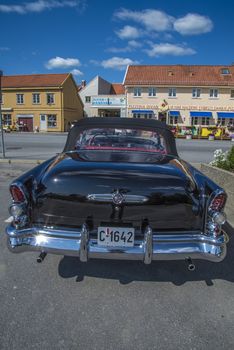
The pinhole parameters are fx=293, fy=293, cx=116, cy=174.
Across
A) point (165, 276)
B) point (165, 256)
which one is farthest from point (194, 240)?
point (165, 276)

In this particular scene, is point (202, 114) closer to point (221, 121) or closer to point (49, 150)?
point (221, 121)

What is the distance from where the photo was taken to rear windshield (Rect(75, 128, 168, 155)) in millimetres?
4242

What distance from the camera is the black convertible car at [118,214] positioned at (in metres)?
2.63

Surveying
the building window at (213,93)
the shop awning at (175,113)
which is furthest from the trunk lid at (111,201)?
the building window at (213,93)

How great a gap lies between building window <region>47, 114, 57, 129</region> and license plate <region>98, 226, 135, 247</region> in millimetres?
40180

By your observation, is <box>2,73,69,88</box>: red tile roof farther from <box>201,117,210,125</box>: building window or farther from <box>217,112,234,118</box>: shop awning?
<box>217,112,234,118</box>: shop awning

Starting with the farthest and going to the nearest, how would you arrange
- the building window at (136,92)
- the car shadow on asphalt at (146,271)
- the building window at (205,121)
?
the building window at (136,92), the building window at (205,121), the car shadow on asphalt at (146,271)

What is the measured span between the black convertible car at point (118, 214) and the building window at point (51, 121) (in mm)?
39774

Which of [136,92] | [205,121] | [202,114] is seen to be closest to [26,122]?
[136,92]

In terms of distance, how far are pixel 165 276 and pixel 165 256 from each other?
0.67 m

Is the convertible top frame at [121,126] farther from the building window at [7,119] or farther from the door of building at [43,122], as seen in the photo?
the building window at [7,119]

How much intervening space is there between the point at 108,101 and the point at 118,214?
1582 inches

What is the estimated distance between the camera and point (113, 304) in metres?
2.68

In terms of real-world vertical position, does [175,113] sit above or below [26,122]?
above
